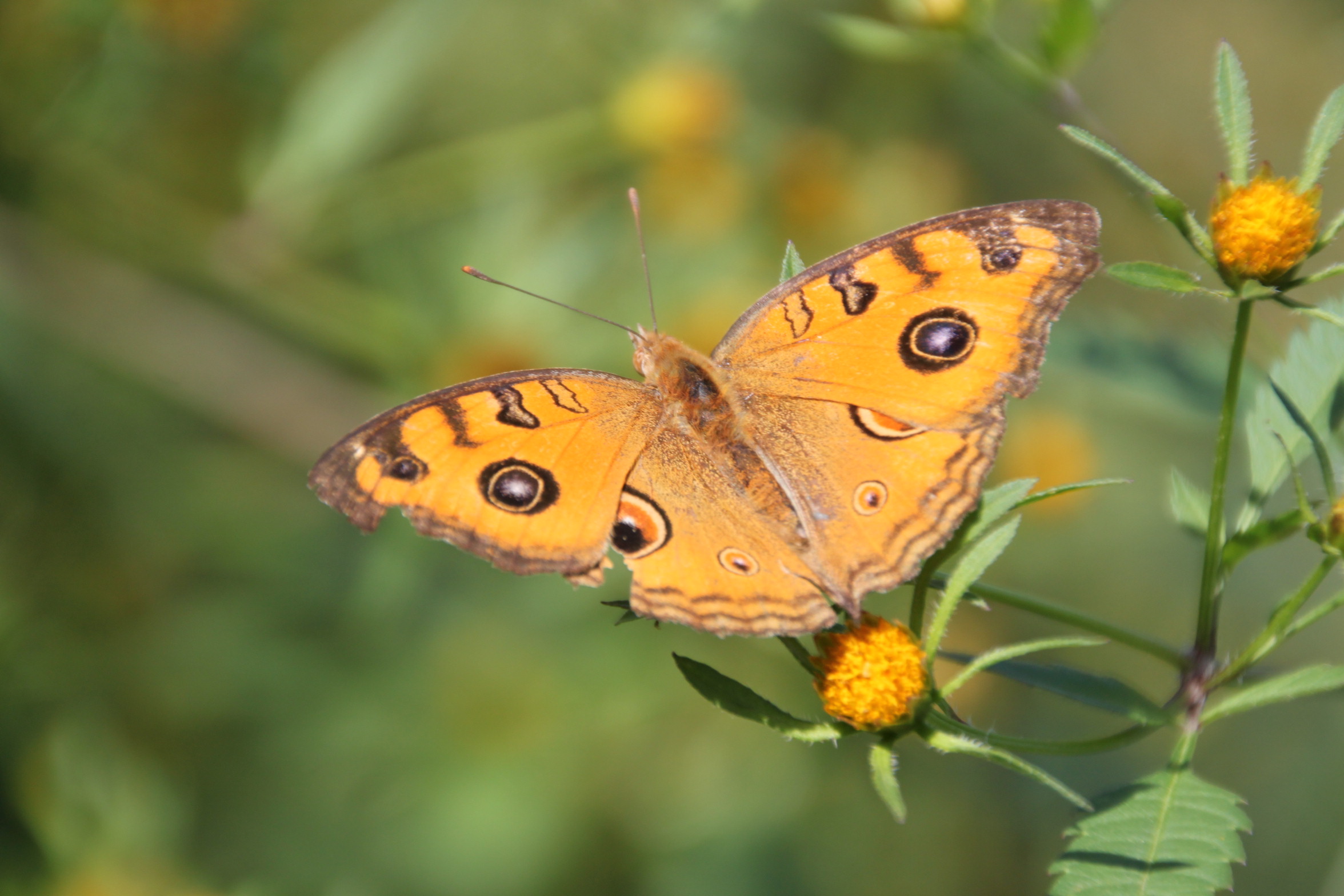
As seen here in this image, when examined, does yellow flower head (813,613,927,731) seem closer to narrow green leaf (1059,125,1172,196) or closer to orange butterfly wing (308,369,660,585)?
orange butterfly wing (308,369,660,585)

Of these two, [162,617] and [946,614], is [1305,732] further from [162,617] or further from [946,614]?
[162,617]

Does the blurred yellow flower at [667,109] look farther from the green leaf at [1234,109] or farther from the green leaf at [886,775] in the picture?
the green leaf at [886,775]

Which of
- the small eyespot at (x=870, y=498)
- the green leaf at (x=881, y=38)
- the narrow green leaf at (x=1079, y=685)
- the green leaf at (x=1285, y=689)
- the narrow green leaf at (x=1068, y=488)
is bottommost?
the narrow green leaf at (x=1079, y=685)

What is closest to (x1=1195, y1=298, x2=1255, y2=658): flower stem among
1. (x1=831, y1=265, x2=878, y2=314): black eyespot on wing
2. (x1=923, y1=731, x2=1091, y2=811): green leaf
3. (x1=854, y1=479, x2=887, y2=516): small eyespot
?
(x1=923, y1=731, x2=1091, y2=811): green leaf

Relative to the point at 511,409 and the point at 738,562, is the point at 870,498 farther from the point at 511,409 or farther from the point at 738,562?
the point at 511,409

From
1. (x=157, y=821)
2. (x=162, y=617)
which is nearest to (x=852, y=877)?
(x=157, y=821)

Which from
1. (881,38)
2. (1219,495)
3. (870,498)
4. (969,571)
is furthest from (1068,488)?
(881,38)

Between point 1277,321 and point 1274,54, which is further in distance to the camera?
point 1274,54

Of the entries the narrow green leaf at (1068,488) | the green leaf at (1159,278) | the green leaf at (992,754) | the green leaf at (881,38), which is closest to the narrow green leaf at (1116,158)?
the green leaf at (1159,278)
